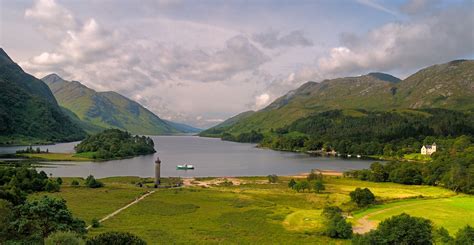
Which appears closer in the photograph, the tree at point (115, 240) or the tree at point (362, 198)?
the tree at point (115, 240)

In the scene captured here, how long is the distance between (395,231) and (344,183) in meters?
89.2

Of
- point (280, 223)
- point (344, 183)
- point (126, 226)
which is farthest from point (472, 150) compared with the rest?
point (126, 226)

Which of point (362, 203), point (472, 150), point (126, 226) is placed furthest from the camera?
point (472, 150)

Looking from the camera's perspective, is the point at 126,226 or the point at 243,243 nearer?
the point at 243,243

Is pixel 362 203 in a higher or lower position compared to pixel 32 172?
lower

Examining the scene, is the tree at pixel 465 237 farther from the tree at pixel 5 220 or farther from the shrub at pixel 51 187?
the shrub at pixel 51 187

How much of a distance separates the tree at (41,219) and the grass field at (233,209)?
15.1m

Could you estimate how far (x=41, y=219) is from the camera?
143ft

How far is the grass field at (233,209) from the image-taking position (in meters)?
63.2

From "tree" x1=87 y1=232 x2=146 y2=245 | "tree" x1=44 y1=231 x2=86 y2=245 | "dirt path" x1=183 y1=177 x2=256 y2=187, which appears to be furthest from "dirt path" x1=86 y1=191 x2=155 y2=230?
"tree" x1=44 y1=231 x2=86 y2=245

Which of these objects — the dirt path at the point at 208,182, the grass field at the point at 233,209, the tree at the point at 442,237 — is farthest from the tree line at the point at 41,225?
the dirt path at the point at 208,182

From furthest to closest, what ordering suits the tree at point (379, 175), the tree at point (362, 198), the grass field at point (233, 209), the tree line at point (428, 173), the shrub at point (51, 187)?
the tree at point (379, 175)
the tree line at point (428, 173)
the shrub at point (51, 187)
the tree at point (362, 198)
the grass field at point (233, 209)

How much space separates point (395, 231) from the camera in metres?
50.8

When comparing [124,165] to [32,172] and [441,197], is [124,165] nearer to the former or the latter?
[32,172]
